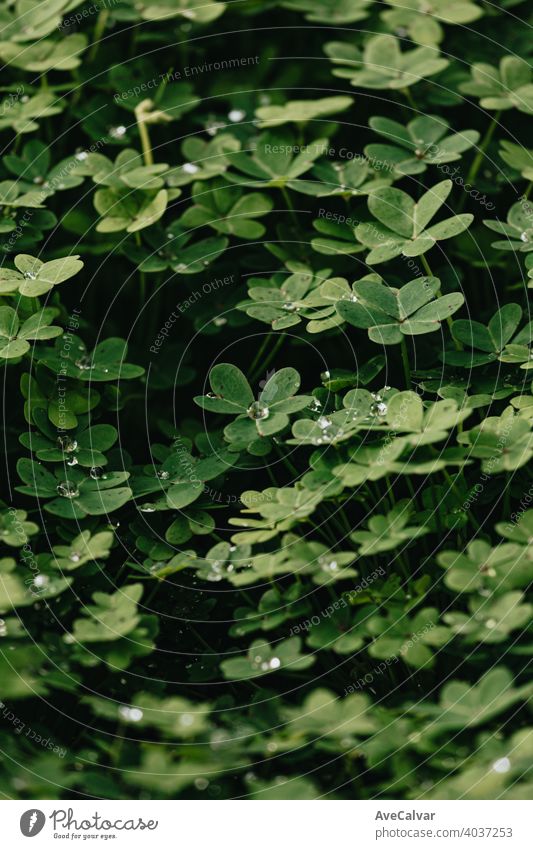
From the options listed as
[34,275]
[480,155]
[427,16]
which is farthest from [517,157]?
[34,275]

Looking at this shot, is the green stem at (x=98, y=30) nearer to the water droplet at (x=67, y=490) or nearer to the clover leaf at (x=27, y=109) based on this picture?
the clover leaf at (x=27, y=109)

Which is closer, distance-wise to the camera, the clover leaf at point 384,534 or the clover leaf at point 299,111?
the clover leaf at point 384,534

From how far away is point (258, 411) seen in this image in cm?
161

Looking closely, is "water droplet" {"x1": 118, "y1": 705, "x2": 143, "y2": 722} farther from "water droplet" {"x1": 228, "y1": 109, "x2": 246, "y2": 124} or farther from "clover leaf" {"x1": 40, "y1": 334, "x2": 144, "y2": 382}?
"water droplet" {"x1": 228, "y1": 109, "x2": 246, "y2": 124}

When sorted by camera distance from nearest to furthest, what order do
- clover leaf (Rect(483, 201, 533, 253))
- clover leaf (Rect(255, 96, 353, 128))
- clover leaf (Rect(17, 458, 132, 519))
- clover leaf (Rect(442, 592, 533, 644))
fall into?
clover leaf (Rect(442, 592, 533, 644)) → clover leaf (Rect(17, 458, 132, 519)) → clover leaf (Rect(483, 201, 533, 253)) → clover leaf (Rect(255, 96, 353, 128))

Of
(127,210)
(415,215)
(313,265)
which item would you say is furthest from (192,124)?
(415,215)

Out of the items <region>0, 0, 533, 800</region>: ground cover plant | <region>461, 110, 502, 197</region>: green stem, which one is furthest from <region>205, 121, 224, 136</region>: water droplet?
<region>461, 110, 502, 197</region>: green stem

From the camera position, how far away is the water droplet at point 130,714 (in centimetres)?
136

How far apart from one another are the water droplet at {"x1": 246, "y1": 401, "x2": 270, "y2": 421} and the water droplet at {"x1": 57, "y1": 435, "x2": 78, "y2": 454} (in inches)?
14.4

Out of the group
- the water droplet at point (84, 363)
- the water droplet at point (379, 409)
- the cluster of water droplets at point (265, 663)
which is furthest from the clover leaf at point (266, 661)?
the water droplet at point (84, 363)

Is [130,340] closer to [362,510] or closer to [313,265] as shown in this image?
[313,265]

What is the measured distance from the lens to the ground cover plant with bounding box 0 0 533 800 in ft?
4.42
